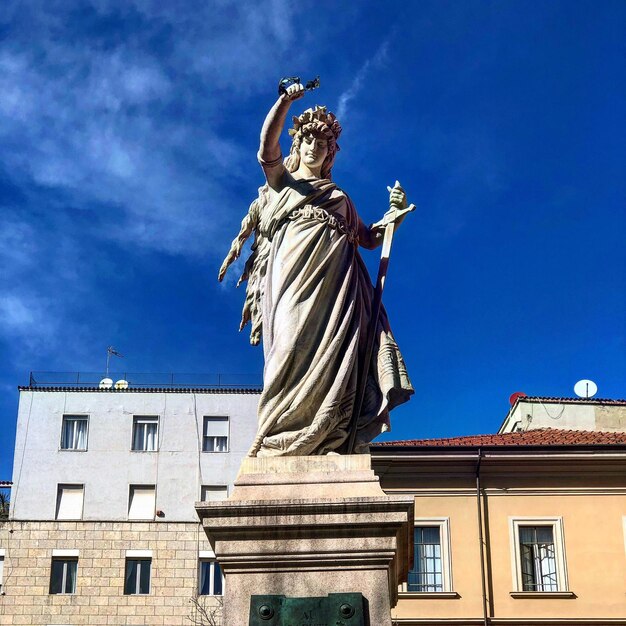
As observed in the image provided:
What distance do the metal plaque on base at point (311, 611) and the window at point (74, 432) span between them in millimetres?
43038

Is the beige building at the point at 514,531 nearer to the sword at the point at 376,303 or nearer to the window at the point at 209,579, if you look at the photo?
the window at the point at 209,579

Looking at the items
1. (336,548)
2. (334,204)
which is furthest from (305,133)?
(336,548)

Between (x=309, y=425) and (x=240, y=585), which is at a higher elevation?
(x=309, y=425)

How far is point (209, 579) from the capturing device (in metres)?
46.8

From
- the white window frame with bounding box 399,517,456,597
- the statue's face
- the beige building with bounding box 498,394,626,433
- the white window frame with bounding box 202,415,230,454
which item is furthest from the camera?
the white window frame with bounding box 202,415,230,454

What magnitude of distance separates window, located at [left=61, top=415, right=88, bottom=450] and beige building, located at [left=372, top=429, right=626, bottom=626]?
20.6 m

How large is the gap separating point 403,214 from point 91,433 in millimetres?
41703

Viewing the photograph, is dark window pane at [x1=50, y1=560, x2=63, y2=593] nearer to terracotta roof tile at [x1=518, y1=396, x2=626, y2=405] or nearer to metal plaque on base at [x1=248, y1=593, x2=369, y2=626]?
terracotta roof tile at [x1=518, y1=396, x2=626, y2=405]

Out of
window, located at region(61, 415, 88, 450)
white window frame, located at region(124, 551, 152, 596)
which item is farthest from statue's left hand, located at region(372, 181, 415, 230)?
window, located at region(61, 415, 88, 450)

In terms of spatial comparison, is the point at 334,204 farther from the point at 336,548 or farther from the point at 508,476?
the point at 508,476

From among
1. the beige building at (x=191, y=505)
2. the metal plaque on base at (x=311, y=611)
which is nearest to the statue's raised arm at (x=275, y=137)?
the metal plaque on base at (x=311, y=611)

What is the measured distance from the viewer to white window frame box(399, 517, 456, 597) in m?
31.5

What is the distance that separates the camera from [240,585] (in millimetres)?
7676

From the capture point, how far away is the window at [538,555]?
32.1 meters
